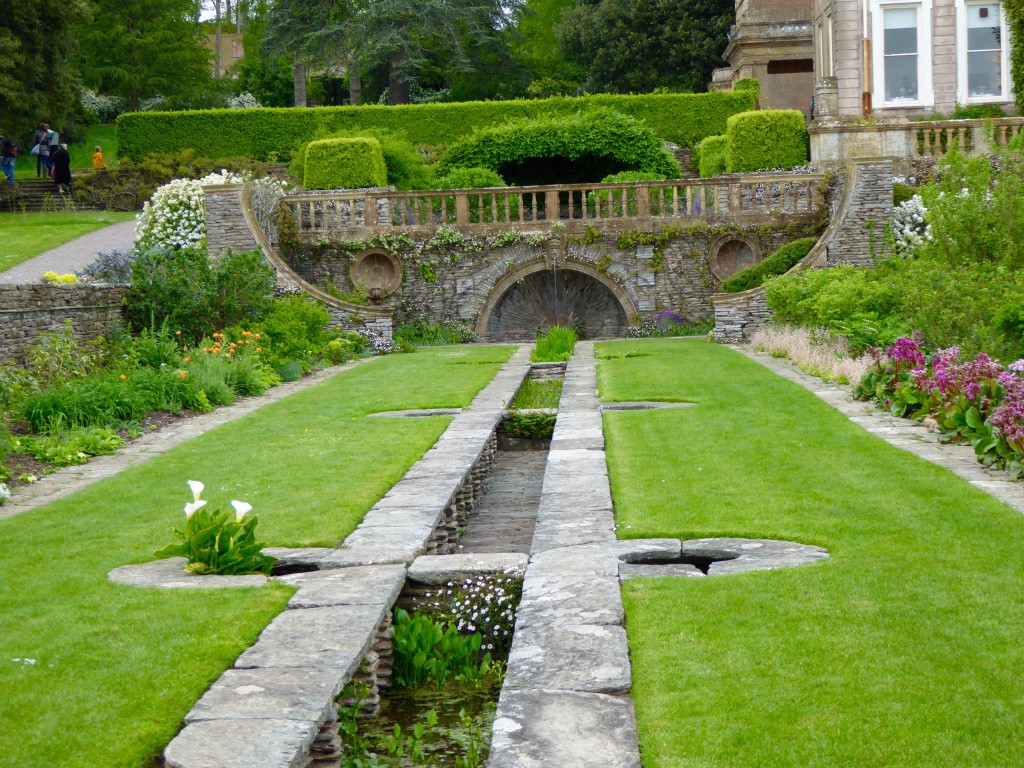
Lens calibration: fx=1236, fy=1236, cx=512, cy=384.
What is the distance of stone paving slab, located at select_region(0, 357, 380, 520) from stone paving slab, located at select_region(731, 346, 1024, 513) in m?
6.72

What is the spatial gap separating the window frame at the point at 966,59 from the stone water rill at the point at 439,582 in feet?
76.5

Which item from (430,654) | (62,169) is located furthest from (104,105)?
(430,654)

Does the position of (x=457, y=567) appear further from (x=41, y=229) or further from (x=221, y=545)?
(x=41, y=229)

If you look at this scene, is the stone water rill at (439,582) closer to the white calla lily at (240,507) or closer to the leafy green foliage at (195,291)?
the white calla lily at (240,507)

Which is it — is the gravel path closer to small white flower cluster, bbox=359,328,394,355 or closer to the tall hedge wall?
small white flower cluster, bbox=359,328,394,355

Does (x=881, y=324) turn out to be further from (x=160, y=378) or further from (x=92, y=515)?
(x=92, y=515)

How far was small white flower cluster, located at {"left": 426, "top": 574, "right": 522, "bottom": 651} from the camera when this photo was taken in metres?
6.38

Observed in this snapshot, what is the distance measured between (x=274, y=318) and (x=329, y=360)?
148 cm

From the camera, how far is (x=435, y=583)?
6.70 meters

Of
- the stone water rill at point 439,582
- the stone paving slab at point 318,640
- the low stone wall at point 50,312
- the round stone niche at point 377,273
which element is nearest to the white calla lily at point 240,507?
the stone water rill at point 439,582

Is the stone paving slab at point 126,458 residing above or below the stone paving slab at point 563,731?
below

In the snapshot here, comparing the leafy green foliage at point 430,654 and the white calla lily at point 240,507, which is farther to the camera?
the white calla lily at point 240,507

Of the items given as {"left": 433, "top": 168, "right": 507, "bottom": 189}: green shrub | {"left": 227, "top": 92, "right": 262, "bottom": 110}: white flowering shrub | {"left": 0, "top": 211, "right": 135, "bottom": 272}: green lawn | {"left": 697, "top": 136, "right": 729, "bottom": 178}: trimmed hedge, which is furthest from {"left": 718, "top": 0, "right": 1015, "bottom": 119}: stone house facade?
{"left": 227, "top": 92, "right": 262, "bottom": 110}: white flowering shrub

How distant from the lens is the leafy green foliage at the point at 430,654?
19.3 ft
